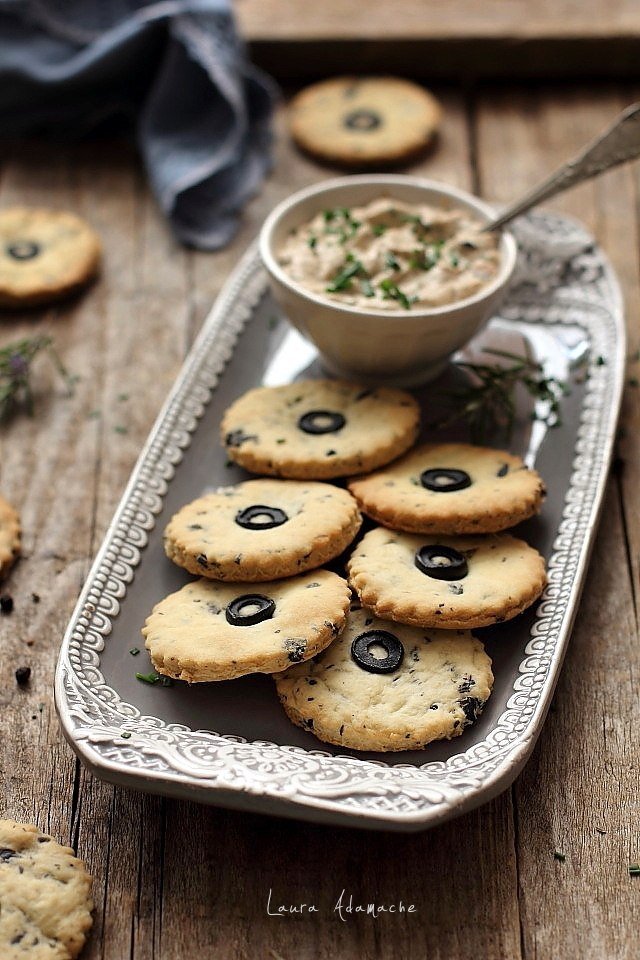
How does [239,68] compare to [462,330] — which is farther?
Result: [239,68]

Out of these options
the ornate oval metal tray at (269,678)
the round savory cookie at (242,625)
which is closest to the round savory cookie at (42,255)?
the ornate oval metal tray at (269,678)

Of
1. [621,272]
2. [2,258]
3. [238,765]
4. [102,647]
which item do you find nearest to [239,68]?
[2,258]

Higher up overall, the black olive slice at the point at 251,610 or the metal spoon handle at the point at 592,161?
the metal spoon handle at the point at 592,161

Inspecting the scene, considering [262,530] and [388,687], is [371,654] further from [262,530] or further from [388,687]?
[262,530]

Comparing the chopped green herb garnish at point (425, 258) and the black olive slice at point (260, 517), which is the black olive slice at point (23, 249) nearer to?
the chopped green herb garnish at point (425, 258)

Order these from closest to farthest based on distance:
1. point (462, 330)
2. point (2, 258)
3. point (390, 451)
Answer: point (390, 451), point (462, 330), point (2, 258)

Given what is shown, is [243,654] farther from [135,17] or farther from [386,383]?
[135,17]

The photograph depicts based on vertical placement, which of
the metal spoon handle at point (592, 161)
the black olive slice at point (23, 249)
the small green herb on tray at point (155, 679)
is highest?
the metal spoon handle at point (592, 161)
